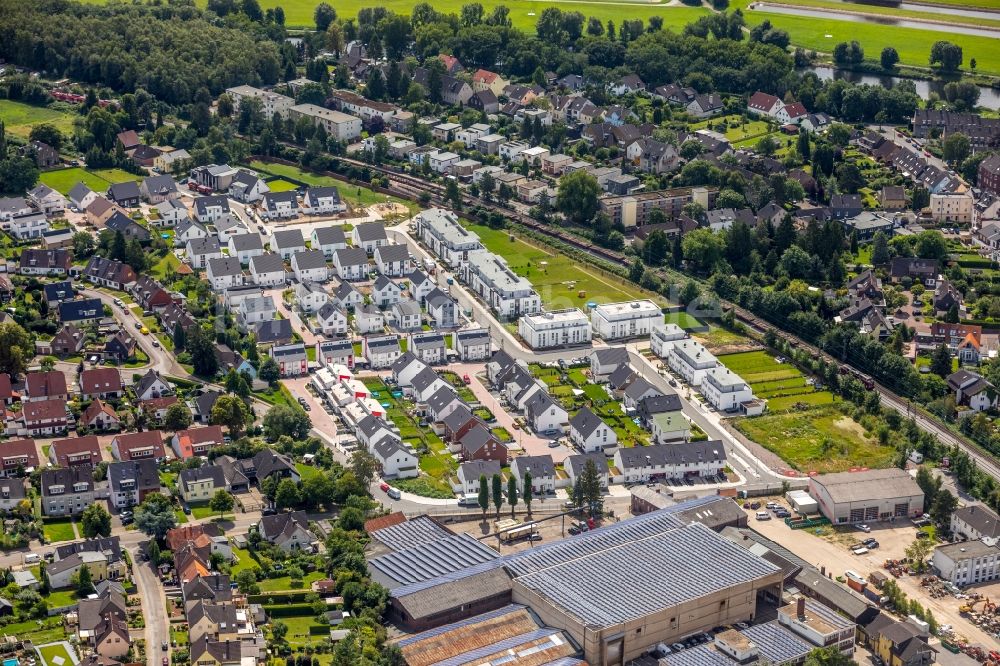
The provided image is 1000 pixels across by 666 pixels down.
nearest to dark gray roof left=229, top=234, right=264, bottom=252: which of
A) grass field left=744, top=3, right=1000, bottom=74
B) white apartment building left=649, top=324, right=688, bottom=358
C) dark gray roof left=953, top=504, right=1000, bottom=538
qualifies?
white apartment building left=649, top=324, right=688, bottom=358

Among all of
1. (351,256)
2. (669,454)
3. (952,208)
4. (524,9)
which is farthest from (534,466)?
(524,9)

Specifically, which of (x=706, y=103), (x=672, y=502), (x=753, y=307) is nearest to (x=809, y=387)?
(x=753, y=307)

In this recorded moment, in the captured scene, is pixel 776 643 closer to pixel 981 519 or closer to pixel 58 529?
→ pixel 981 519

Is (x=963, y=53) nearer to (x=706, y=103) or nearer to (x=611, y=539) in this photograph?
(x=706, y=103)

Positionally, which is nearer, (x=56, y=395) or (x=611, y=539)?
(x=611, y=539)

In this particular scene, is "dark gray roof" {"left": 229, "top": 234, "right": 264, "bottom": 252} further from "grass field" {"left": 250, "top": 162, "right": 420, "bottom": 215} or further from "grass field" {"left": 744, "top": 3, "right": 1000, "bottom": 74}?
"grass field" {"left": 744, "top": 3, "right": 1000, "bottom": 74}

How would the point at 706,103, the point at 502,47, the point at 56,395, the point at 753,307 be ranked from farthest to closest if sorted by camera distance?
the point at 502,47 < the point at 706,103 < the point at 753,307 < the point at 56,395

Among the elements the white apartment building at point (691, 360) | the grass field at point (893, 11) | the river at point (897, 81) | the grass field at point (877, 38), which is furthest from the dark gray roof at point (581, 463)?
the grass field at point (893, 11)
